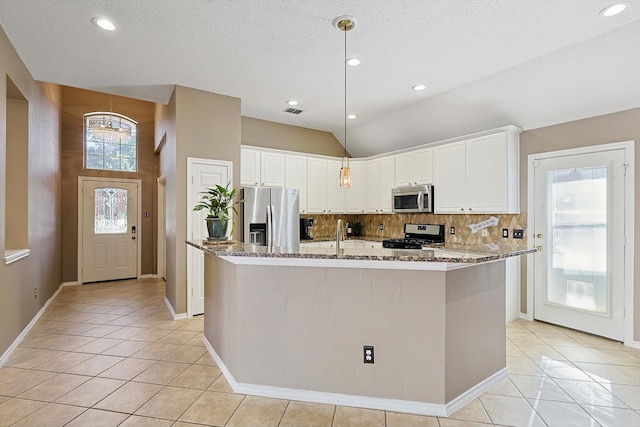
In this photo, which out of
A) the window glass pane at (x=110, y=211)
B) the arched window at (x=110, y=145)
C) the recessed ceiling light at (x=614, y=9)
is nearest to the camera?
the recessed ceiling light at (x=614, y=9)

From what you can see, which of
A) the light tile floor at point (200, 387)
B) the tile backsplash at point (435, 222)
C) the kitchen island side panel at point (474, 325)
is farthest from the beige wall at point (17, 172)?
the kitchen island side panel at point (474, 325)

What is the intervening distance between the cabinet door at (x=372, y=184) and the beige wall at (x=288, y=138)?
80 centimetres

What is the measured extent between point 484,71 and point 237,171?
3136 millimetres

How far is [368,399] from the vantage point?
2213 millimetres

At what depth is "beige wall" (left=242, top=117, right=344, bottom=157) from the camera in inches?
210

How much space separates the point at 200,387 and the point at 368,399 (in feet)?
4.10

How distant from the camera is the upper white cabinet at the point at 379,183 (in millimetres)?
5398

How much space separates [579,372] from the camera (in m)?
2.76

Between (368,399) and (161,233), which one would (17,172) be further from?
(368,399)

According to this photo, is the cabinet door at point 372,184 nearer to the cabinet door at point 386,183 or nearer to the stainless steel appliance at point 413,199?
the cabinet door at point 386,183

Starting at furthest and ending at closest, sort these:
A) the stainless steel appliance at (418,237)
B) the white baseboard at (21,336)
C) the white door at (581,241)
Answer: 1. the stainless steel appliance at (418,237)
2. the white door at (581,241)
3. the white baseboard at (21,336)

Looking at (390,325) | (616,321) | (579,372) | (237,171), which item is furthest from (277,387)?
(616,321)

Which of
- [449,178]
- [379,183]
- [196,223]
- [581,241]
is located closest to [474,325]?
[581,241]

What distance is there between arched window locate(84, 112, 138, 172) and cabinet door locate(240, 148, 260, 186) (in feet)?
8.54
